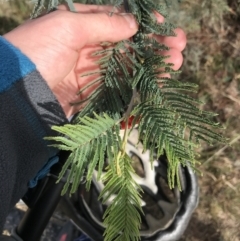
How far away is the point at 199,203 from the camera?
1963 mm

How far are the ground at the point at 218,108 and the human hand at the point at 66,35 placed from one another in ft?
2.81

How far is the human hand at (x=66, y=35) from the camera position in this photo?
1.10 metres

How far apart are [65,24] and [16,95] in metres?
0.28

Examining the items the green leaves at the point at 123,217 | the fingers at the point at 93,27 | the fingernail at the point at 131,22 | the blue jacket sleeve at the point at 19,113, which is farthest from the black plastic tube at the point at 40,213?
the green leaves at the point at 123,217

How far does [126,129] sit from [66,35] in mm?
492

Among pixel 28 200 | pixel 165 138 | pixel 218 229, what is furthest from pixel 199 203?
pixel 165 138

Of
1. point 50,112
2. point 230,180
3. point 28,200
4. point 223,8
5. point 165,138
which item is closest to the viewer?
point 165,138

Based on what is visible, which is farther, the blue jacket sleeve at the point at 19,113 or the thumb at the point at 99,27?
the thumb at the point at 99,27

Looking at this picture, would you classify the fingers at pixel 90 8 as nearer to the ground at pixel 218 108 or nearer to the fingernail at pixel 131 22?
the fingernail at pixel 131 22

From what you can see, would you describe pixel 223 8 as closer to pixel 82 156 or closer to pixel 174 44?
pixel 174 44

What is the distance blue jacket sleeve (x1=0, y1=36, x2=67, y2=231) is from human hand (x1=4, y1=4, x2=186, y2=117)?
Answer: 144mm

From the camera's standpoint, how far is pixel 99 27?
44.9 inches

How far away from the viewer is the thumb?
3.51ft

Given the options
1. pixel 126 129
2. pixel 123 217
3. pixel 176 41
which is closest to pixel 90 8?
pixel 176 41
